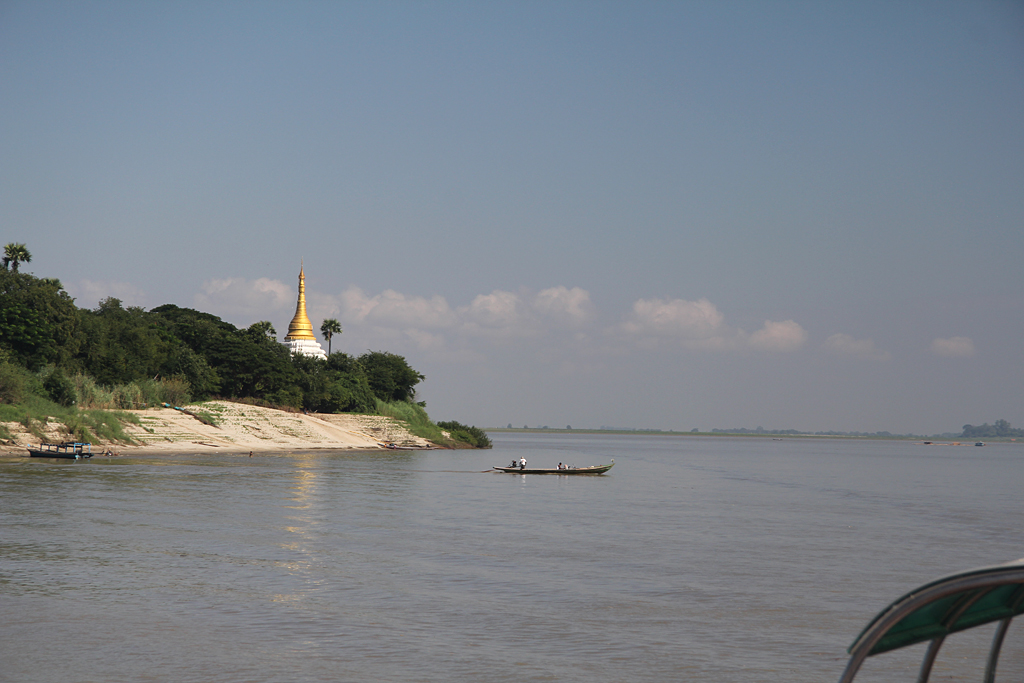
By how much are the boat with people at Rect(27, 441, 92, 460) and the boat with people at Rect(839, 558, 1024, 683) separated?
51993mm

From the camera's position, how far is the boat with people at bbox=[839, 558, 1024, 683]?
5.75 meters

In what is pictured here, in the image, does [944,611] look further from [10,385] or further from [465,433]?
[465,433]

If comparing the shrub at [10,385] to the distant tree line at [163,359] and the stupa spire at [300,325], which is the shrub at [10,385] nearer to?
the distant tree line at [163,359]

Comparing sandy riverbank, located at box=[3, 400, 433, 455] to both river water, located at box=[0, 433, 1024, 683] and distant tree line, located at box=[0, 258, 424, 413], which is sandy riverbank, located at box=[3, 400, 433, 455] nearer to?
distant tree line, located at box=[0, 258, 424, 413]

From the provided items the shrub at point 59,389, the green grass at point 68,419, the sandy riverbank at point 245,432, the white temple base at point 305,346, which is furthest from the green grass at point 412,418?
the shrub at point 59,389

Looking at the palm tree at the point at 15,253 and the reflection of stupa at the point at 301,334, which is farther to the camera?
the reflection of stupa at the point at 301,334

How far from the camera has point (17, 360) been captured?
5956 cm

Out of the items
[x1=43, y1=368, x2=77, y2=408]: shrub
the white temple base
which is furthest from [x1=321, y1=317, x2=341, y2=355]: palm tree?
[x1=43, y1=368, x2=77, y2=408]: shrub

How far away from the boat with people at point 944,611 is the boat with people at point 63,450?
51993mm

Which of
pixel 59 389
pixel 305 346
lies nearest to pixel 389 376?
pixel 305 346

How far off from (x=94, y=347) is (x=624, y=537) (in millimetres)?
55104

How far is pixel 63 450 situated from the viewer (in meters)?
50.9

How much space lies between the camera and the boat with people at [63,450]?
49.6 metres

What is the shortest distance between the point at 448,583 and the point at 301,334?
116626 millimetres
